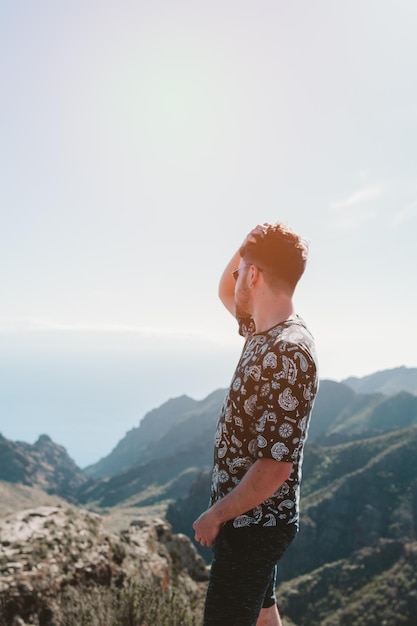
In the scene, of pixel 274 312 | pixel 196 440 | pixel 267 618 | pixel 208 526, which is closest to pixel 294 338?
pixel 274 312

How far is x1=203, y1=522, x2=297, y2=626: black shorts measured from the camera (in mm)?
2355

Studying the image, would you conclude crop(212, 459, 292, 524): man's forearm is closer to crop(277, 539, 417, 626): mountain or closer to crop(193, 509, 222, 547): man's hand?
crop(193, 509, 222, 547): man's hand

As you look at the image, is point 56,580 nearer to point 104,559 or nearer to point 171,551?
point 104,559

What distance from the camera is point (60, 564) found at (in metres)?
5.40

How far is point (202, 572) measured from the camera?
9281 millimetres

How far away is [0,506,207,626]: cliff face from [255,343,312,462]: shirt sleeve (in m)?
3.97

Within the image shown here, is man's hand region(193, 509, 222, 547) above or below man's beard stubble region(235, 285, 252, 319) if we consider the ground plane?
below

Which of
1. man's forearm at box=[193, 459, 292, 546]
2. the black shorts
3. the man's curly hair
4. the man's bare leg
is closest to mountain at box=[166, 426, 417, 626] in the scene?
the man's bare leg

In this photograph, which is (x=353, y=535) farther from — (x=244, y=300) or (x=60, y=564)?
(x=244, y=300)

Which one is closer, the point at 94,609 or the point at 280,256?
the point at 280,256

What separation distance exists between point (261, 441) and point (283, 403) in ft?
0.73

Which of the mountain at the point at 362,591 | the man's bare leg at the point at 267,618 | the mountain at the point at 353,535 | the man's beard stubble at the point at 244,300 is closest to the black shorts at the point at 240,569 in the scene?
the man's bare leg at the point at 267,618

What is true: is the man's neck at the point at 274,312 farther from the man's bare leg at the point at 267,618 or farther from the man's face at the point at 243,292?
the man's bare leg at the point at 267,618

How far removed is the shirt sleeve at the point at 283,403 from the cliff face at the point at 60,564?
3.97 metres
